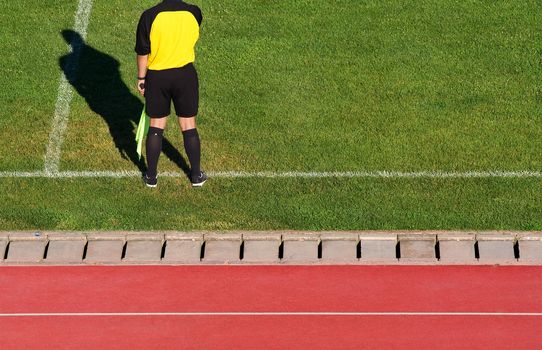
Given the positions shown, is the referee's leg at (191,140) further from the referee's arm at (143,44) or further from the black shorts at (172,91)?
the referee's arm at (143,44)

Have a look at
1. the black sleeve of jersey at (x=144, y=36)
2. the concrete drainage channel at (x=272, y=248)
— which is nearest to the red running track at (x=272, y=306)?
the concrete drainage channel at (x=272, y=248)

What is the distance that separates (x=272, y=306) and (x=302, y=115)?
129 inches

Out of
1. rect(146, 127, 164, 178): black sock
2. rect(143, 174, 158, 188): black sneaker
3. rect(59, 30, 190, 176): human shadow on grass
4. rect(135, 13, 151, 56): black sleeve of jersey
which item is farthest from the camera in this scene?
rect(59, 30, 190, 176): human shadow on grass

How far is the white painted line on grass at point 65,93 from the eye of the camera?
16.3 metres

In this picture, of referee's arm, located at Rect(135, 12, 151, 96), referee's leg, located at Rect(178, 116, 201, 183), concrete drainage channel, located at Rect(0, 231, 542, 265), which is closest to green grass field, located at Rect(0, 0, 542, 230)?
concrete drainage channel, located at Rect(0, 231, 542, 265)

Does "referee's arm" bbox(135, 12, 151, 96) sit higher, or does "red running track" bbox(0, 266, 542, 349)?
"referee's arm" bbox(135, 12, 151, 96)

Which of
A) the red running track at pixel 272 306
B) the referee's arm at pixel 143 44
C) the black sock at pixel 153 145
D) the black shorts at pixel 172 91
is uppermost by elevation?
the referee's arm at pixel 143 44

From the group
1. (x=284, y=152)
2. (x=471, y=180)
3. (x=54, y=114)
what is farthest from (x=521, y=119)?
(x=54, y=114)

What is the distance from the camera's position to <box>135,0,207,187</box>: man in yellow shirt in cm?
1511

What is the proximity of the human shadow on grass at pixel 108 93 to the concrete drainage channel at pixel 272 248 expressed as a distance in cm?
126

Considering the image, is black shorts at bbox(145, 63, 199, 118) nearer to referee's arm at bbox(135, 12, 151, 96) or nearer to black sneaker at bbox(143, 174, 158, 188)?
referee's arm at bbox(135, 12, 151, 96)

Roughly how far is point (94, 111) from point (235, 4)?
105 inches

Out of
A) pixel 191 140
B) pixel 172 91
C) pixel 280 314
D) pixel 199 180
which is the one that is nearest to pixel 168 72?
pixel 172 91

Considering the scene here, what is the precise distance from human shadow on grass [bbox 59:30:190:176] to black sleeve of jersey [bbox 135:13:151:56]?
4.82 feet
